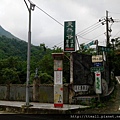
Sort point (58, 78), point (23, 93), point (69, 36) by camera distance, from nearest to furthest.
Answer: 1. point (58, 78)
2. point (69, 36)
3. point (23, 93)

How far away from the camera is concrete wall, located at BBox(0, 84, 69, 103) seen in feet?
48.9

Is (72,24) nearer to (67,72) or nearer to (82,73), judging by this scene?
(82,73)

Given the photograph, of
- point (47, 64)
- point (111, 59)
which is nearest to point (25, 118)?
point (111, 59)

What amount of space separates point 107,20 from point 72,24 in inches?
709

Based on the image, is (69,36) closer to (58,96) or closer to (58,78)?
(58,78)

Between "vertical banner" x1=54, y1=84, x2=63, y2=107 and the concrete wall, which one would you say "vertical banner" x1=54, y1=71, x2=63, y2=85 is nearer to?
"vertical banner" x1=54, y1=84, x2=63, y2=107

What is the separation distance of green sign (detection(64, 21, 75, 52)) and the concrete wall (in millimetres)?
2654

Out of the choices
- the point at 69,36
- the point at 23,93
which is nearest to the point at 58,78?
the point at 69,36

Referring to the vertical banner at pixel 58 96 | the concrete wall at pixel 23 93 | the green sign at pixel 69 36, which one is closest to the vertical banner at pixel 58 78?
the vertical banner at pixel 58 96

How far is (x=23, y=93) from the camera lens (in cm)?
1650

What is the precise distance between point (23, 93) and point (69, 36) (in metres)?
5.55

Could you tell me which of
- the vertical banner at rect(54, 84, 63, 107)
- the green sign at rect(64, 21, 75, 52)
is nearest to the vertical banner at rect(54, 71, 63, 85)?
the vertical banner at rect(54, 84, 63, 107)

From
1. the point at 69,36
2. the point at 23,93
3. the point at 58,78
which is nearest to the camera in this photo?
the point at 58,78

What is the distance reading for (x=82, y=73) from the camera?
52.5ft
